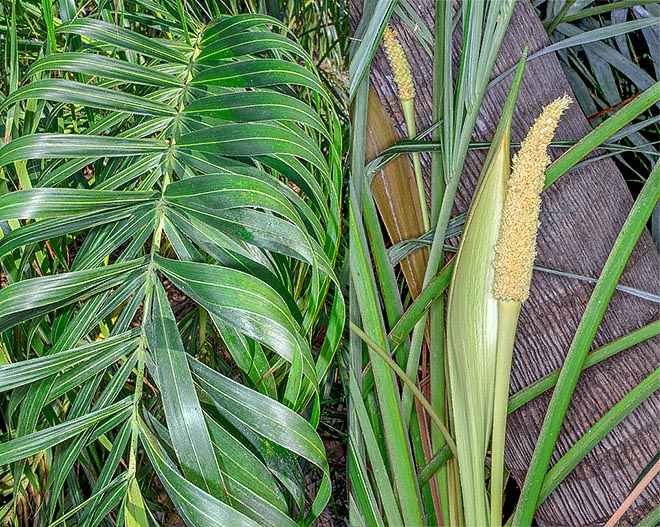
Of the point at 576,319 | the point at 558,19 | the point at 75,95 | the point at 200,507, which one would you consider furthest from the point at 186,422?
the point at 558,19

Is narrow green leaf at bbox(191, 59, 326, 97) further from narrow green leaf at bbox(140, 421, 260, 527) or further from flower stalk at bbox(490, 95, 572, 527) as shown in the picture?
narrow green leaf at bbox(140, 421, 260, 527)

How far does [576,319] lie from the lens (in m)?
0.56

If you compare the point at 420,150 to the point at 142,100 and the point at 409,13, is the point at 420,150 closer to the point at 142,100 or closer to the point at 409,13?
the point at 409,13

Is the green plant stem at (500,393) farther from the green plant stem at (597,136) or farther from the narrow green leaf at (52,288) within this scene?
the narrow green leaf at (52,288)

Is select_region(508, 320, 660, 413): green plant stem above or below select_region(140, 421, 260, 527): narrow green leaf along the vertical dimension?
below

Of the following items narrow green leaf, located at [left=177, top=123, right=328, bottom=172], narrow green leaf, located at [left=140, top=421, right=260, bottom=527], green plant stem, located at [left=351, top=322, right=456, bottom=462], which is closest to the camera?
narrow green leaf, located at [left=140, top=421, right=260, bottom=527]

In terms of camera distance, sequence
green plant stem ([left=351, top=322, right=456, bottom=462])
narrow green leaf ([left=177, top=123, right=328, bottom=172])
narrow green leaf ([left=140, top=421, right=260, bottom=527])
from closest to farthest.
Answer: narrow green leaf ([left=140, top=421, right=260, bottom=527]), narrow green leaf ([left=177, top=123, right=328, bottom=172]), green plant stem ([left=351, top=322, right=456, bottom=462])

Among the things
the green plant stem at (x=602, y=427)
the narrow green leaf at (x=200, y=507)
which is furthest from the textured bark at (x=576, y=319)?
the narrow green leaf at (x=200, y=507)

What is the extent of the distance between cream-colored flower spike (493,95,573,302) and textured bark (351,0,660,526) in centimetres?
6

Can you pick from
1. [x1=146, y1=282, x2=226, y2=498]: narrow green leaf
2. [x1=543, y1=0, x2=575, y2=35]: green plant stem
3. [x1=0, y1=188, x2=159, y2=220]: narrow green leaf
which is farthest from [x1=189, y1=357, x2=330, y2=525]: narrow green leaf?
[x1=543, y1=0, x2=575, y2=35]: green plant stem

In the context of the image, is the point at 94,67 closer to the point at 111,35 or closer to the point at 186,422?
the point at 111,35

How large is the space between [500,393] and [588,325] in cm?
11

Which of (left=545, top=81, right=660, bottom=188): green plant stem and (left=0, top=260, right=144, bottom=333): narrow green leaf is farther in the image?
(left=545, top=81, right=660, bottom=188): green plant stem

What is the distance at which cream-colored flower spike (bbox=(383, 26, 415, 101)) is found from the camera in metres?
0.57
